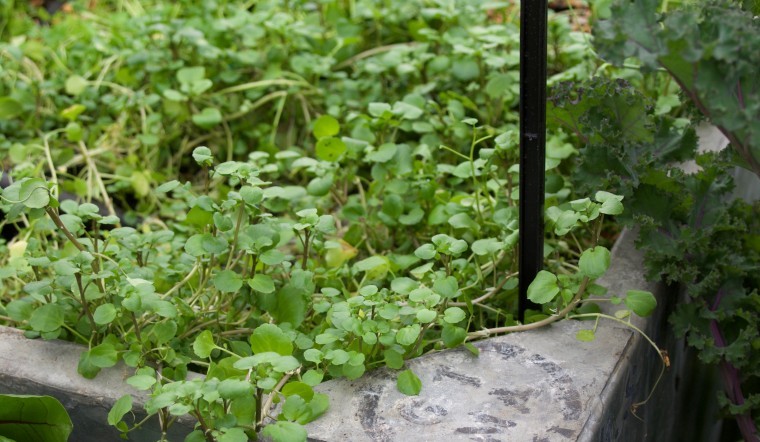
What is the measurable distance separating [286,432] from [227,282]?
0.37 metres

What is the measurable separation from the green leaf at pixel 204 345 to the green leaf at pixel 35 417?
0.77 feet

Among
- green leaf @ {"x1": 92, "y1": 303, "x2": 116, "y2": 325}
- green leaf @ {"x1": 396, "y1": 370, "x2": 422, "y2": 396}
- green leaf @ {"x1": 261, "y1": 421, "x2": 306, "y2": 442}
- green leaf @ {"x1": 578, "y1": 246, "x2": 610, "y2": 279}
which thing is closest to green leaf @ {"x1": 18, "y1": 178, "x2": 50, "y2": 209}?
green leaf @ {"x1": 92, "y1": 303, "x2": 116, "y2": 325}

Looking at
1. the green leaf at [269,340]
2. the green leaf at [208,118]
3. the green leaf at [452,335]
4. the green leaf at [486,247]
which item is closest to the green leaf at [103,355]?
the green leaf at [269,340]

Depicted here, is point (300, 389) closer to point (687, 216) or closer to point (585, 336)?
point (585, 336)

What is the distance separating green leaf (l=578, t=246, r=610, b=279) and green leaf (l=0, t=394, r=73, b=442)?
894 mm

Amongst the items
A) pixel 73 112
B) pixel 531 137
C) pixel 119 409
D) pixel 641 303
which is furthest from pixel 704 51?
pixel 73 112

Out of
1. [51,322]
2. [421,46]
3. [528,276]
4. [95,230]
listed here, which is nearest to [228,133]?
[421,46]

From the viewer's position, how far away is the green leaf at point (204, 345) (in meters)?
1.59

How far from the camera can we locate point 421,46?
269cm

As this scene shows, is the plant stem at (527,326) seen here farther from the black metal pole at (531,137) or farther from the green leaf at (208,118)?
the green leaf at (208,118)

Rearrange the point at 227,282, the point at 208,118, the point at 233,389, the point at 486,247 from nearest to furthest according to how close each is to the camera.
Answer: the point at 233,389
the point at 227,282
the point at 486,247
the point at 208,118

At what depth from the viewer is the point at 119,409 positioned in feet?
4.87

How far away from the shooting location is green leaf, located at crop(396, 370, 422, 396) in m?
1.53

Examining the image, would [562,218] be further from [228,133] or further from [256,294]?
[228,133]
